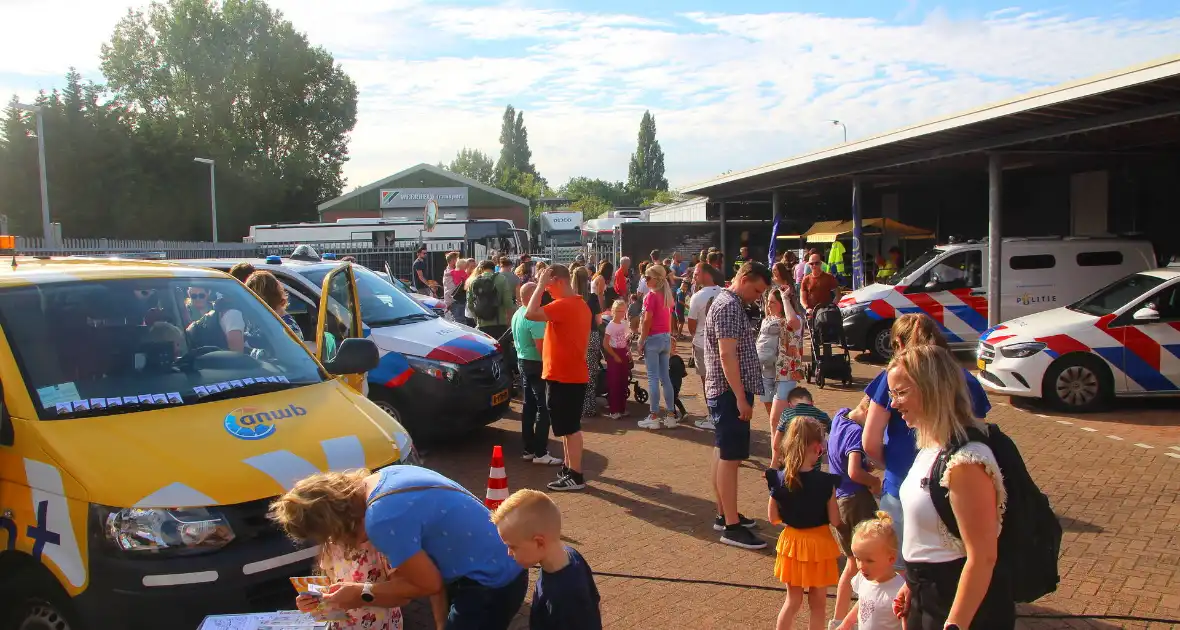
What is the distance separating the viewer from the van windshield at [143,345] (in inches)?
162

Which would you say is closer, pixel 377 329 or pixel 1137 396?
pixel 377 329

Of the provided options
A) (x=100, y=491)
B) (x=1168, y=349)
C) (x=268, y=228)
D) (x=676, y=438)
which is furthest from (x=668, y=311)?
(x=268, y=228)

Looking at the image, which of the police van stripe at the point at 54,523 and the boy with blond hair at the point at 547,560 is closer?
the boy with blond hair at the point at 547,560

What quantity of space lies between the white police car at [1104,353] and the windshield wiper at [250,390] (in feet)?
28.6

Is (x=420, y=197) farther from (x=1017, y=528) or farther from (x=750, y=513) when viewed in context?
(x=1017, y=528)

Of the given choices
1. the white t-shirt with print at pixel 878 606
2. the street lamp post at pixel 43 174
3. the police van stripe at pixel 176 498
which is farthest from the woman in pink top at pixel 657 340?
the street lamp post at pixel 43 174

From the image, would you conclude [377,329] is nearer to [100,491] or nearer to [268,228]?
[100,491]

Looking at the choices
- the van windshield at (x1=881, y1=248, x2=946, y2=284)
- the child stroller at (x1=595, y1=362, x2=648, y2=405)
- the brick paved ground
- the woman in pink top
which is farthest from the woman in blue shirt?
the van windshield at (x1=881, y1=248, x2=946, y2=284)

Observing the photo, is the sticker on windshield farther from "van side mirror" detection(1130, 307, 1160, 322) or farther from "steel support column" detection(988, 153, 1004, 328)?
"steel support column" detection(988, 153, 1004, 328)

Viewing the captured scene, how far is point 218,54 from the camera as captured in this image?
57750mm

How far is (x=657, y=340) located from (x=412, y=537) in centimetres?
705

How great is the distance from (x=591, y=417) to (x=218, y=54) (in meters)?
55.9

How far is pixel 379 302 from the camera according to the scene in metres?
9.28

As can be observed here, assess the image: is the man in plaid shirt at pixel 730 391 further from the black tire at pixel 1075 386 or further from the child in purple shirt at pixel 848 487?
the black tire at pixel 1075 386
